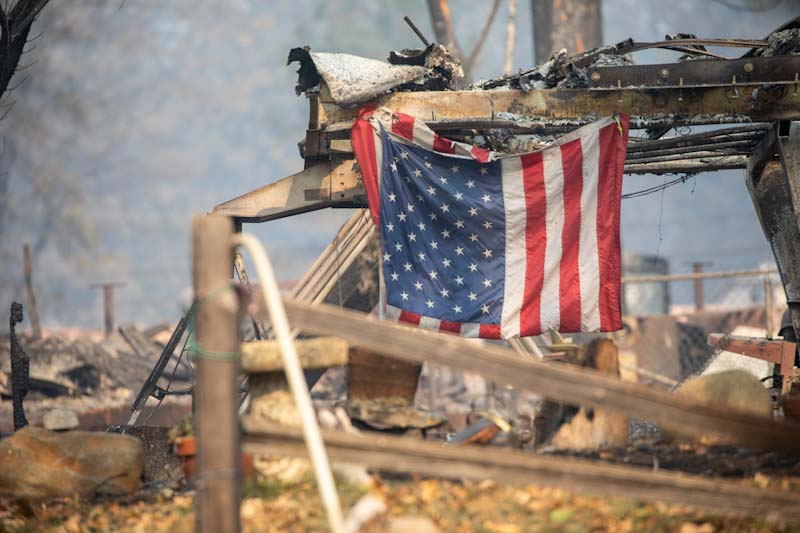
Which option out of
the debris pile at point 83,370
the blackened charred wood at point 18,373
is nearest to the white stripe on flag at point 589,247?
the blackened charred wood at point 18,373

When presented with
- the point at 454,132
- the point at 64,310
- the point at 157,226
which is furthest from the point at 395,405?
the point at 157,226

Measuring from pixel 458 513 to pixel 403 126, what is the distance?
202 inches

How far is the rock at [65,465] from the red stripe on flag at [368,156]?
3591 millimetres

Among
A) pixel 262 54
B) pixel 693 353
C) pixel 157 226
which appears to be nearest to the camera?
pixel 693 353

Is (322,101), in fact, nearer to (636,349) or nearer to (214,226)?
(214,226)

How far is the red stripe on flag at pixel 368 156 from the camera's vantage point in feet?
32.6

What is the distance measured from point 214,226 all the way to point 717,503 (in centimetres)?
317

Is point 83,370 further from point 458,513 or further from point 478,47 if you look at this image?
point 458,513

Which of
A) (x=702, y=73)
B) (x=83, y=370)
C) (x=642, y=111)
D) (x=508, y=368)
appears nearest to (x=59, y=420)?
(x=508, y=368)

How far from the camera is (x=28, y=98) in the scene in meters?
69.1

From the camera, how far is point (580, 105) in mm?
9945

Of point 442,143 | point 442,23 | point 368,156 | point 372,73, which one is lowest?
point 368,156

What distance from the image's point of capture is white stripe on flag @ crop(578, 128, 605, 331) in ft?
32.6

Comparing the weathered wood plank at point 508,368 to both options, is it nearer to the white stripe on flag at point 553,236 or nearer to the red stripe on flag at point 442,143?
the white stripe on flag at point 553,236
